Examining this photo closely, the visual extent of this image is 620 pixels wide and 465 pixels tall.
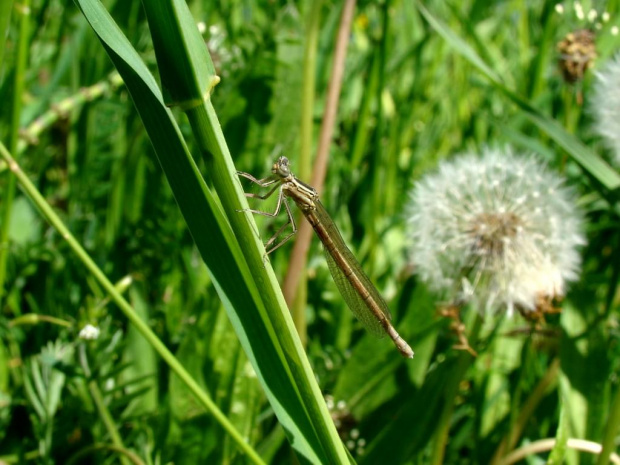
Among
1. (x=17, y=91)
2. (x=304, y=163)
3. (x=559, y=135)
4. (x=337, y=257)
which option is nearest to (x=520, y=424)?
(x=337, y=257)

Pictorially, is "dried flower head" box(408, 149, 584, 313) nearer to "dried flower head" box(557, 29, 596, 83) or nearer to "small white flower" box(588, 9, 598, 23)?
"dried flower head" box(557, 29, 596, 83)

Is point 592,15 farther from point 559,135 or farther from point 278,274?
point 278,274

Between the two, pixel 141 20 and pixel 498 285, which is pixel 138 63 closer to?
pixel 498 285

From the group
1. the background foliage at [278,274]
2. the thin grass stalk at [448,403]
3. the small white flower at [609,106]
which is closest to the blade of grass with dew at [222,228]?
the background foliage at [278,274]

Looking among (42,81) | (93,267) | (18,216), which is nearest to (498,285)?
(93,267)

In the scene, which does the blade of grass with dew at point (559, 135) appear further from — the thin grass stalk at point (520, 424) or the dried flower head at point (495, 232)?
the thin grass stalk at point (520, 424)

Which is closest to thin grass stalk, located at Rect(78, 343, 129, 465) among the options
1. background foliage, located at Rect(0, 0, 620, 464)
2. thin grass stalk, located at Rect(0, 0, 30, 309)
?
background foliage, located at Rect(0, 0, 620, 464)
